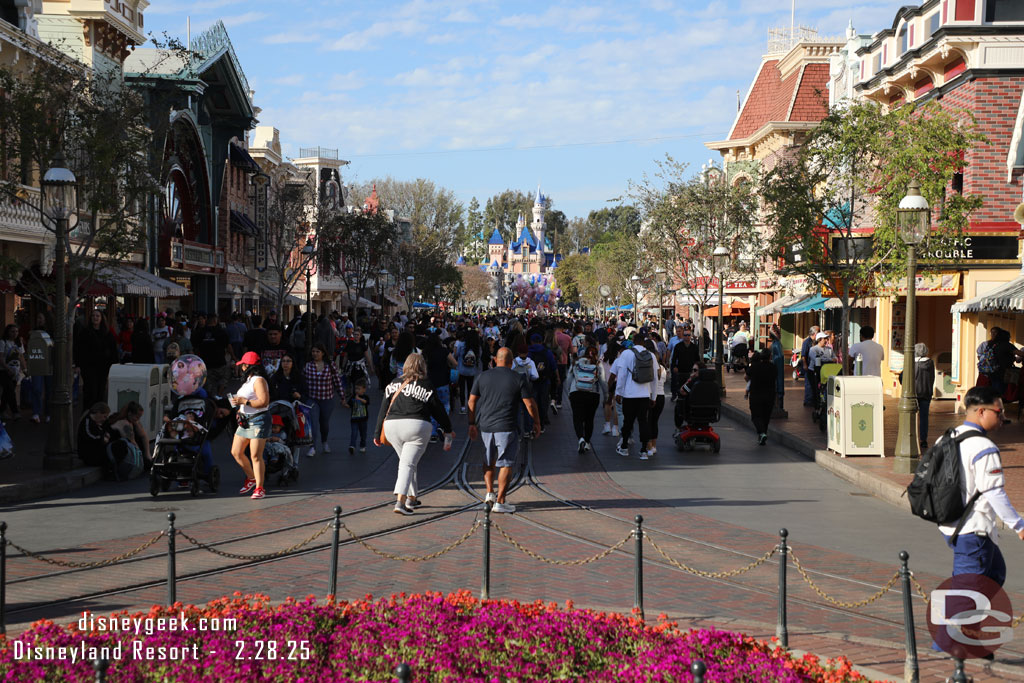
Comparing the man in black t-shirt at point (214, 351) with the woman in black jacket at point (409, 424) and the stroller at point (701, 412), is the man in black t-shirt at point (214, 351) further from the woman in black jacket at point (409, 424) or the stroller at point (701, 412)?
the woman in black jacket at point (409, 424)

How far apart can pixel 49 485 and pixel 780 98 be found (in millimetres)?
43956

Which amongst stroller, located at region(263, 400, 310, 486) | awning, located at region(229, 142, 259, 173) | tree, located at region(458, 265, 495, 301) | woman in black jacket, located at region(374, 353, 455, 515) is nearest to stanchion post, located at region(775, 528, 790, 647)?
woman in black jacket, located at region(374, 353, 455, 515)

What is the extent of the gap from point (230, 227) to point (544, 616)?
45.3 m

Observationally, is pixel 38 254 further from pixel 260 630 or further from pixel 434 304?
pixel 434 304

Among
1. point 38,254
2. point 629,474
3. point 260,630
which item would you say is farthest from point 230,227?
point 260,630

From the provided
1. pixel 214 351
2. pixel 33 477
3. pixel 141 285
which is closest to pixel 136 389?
pixel 33 477

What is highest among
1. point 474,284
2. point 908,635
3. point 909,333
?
point 474,284

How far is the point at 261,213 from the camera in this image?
182ft

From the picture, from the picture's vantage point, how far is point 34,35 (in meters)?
26.3

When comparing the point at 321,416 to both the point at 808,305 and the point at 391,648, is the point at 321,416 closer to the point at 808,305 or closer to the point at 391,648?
the point at 391,648

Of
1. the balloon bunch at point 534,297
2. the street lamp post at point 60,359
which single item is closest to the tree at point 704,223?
the street lamp post at point 60,359

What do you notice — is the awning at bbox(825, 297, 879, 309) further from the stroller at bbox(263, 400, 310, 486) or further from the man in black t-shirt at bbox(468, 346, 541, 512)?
the man in black t-shirt at bbox(468, 346, 541, 512)

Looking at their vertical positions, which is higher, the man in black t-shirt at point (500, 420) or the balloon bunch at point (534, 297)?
the balloon bunch at point (534, 297)

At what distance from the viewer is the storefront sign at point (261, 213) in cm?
5434
